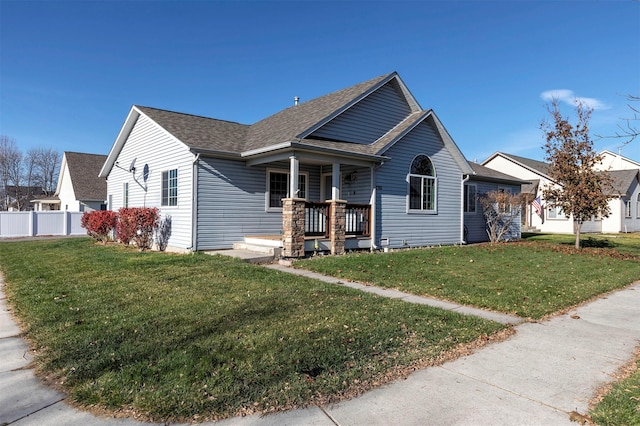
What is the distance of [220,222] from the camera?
11789 millimetres

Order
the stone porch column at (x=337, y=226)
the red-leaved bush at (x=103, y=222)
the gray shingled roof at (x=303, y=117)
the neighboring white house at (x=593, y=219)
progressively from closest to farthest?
the stone porch column at (x=337, y=226), the gray shingled roof at (x=303, y=117), the red-leaved bush at (x=103, y=222), the neighboring white house at (x=593, y=219)

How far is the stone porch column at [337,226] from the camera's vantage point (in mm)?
10953

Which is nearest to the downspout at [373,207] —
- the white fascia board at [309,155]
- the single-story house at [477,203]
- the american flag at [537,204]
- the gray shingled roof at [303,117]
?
the white fascia board at [309,155]

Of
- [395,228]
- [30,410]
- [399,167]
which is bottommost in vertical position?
[30,410]

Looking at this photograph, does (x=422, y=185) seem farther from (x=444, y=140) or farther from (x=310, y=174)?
(x=310, y=174)

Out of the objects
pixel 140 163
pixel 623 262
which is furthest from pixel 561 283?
pixel 140 163

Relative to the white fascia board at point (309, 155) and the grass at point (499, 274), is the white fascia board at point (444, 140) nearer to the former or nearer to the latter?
the white fascia board at point (309, 155)

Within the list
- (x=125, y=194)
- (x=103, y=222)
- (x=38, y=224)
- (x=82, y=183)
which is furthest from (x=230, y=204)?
(x=82, y=183)

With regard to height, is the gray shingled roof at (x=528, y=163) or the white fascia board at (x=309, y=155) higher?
the gray shingled roof at (x=528, y=163)

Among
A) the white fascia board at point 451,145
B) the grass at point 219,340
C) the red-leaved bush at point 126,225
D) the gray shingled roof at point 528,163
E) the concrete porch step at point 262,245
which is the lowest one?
the grass at point 219,340

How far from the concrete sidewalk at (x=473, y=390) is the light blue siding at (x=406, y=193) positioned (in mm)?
8312

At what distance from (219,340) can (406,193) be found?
34.1 ft

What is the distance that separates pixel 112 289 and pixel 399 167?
31.2ft

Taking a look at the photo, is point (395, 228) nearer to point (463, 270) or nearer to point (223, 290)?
point (463, 270)
